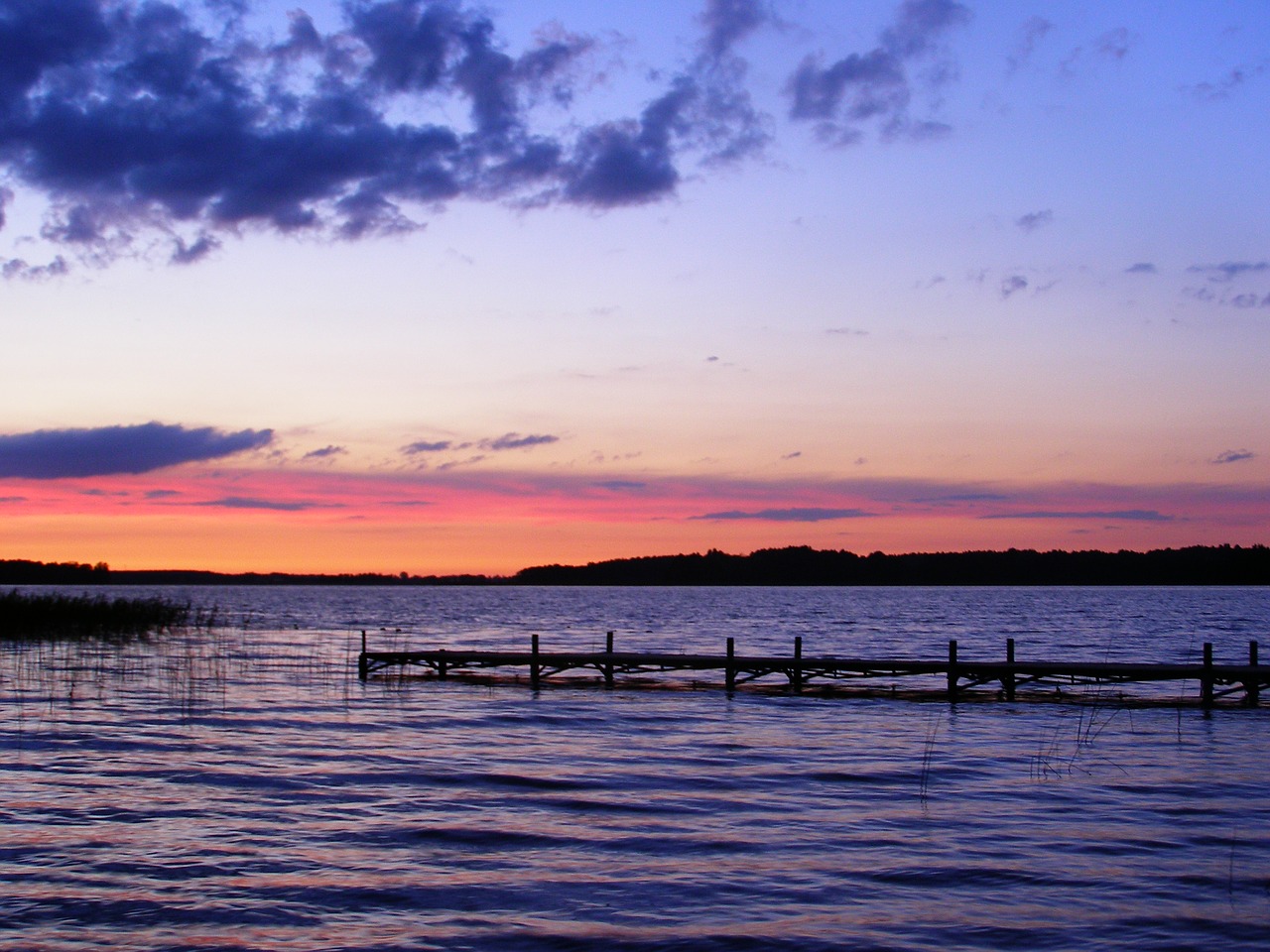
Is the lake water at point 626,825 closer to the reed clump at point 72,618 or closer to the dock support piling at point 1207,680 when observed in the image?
the dock support piling at point 1207,680

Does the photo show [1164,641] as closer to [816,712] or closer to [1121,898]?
[816,712]

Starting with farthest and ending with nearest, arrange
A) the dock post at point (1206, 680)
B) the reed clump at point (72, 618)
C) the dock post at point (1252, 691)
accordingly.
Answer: the reed clump at point (72, 618), the dock post at point (1252, 691), the dock post at point (1206, 680)

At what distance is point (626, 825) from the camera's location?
15281mm

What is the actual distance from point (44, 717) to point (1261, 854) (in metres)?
24.6

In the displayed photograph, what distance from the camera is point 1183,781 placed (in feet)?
62.5

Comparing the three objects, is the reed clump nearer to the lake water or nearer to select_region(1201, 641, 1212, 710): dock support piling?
the lake water

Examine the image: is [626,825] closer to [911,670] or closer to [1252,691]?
[911,670]

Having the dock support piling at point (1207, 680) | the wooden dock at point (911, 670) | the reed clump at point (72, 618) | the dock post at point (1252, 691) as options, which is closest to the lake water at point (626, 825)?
the dock post at point (1252, 691)

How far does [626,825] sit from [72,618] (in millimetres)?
45785

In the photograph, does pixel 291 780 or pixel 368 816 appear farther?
pixel 291 780

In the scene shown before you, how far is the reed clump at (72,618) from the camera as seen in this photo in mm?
49719

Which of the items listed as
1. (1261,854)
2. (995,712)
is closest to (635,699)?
(995,712)

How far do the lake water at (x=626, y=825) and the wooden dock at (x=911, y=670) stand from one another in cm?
159

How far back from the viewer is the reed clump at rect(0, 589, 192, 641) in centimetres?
4972
